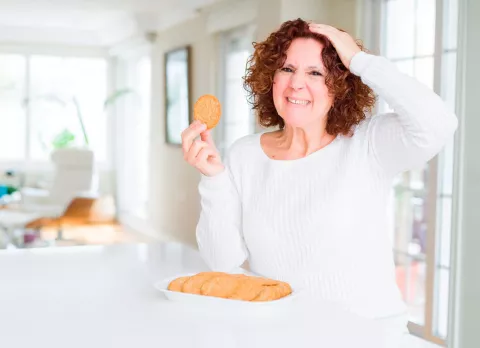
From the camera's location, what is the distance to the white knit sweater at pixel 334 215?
4.96 feet

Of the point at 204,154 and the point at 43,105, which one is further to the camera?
the point at 43,105

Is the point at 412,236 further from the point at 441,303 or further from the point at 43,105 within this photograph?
the point at 43,105

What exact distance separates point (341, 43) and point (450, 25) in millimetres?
2184

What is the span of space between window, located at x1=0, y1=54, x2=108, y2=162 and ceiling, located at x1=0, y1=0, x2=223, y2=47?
306 millimetres

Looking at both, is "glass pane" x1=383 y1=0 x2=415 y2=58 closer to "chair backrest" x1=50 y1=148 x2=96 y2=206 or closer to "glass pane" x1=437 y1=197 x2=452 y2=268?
"glass pane" x1=437 y1=197 x2=452 y2=268

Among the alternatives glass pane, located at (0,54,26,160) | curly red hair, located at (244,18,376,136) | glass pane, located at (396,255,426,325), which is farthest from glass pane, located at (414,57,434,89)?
glass pane, located at (0,54,26,160)

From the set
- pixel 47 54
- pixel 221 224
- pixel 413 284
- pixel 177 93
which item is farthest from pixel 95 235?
pixel 221 224

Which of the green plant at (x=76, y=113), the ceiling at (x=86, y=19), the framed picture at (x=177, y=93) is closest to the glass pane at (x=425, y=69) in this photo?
the ceiling at (x=86, y=19)

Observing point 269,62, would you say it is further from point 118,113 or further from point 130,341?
point 118,113

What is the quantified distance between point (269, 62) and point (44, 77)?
8.02 m

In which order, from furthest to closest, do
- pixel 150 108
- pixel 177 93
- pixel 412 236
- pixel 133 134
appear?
pixel 133 134 < pixel 150 108 < pixel 177 93 < pixel 412 236

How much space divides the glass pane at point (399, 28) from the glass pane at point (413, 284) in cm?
111

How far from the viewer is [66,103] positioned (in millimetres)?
9180

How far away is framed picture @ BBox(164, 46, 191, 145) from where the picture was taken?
6863 millimetres
